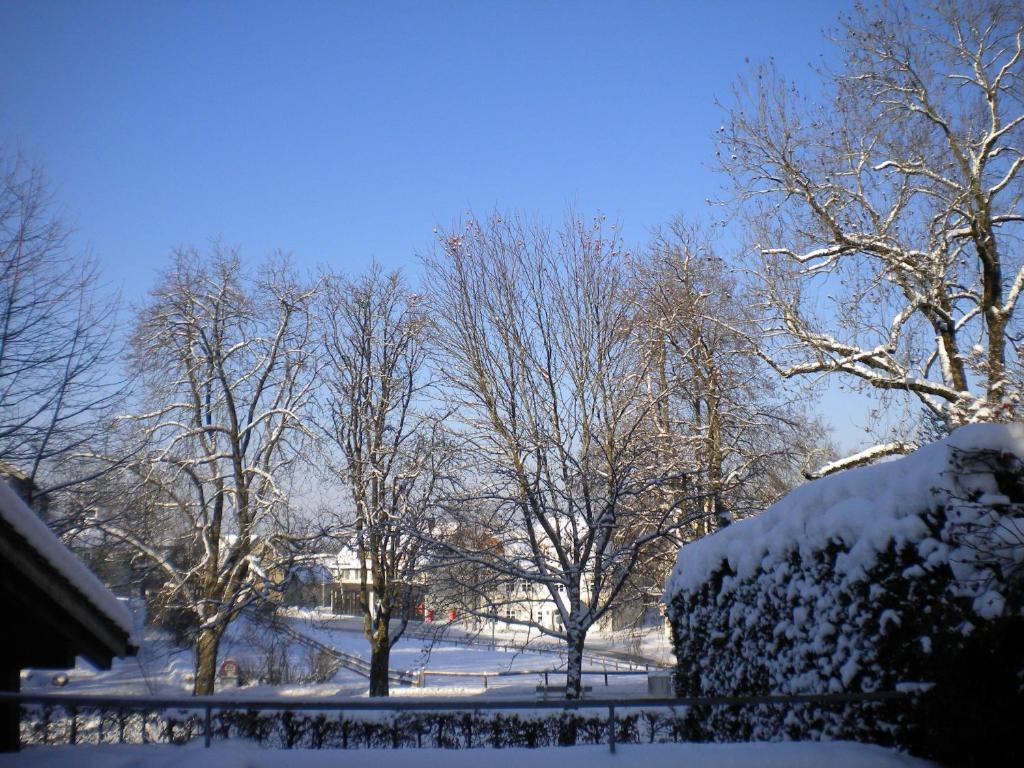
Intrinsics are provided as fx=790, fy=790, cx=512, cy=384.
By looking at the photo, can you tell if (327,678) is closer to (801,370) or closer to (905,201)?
(801,370)

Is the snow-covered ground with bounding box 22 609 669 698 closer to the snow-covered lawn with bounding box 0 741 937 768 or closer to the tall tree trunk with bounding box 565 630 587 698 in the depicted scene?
the tall tree trunk with bounding box 565 630 587 698

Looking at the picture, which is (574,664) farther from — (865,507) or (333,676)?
(333,676)

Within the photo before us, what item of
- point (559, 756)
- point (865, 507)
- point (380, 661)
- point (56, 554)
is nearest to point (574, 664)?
point (380, 661)

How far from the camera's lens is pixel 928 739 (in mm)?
5613

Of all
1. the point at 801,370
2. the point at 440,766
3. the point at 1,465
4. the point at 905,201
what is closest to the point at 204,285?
the point at 1,465

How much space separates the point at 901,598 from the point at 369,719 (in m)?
6.05

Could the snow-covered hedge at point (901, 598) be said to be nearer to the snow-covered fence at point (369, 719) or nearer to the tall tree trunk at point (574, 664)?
the snow-covered fence at point (369, 719)

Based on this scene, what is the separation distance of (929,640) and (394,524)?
13197 millimetres

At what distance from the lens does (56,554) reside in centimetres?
457

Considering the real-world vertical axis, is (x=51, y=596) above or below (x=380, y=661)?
above

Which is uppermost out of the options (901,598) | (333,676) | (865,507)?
(865,507)

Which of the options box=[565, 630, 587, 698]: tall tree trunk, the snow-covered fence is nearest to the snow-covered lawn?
the snow-covered fence

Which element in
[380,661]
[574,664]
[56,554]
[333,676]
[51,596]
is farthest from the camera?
[333,676]

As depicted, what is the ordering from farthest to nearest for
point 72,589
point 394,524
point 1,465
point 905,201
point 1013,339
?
point 394,524 < point 1,465 < point 905,201 < point 1013,339 < point 72,589
